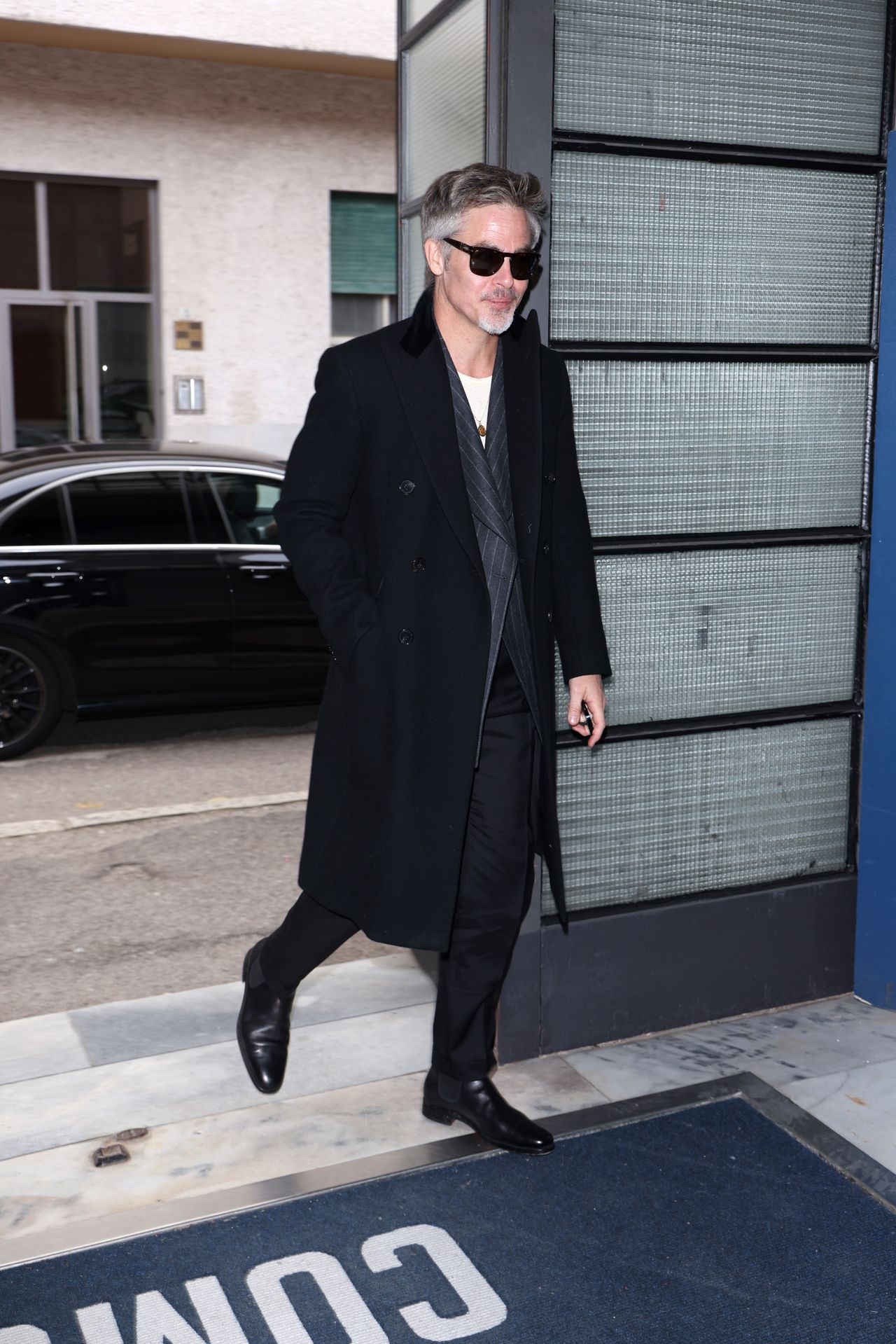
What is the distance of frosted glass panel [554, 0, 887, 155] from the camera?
353 cm

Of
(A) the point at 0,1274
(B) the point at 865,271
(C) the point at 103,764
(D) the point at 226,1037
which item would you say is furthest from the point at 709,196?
(C) the point at 103,764

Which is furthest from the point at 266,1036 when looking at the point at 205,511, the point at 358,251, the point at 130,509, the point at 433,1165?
the point at 358,251

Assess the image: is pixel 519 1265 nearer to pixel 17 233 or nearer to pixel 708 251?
pixel 708 251

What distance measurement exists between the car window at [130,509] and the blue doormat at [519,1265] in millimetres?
4812

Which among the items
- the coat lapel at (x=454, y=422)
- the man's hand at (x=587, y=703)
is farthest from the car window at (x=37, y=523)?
the man's hand at (x=587, y=703)

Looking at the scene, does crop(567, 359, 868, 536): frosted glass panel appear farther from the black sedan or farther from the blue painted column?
the black sedan

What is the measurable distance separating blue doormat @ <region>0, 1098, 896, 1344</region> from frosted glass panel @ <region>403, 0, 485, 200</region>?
251 centimetres

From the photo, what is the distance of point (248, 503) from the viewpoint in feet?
25.2

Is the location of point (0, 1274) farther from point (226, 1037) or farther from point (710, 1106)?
point (710, 1106)

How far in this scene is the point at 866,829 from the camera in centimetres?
414

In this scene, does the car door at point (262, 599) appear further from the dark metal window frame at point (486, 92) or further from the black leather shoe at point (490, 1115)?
the black leather shoe at point (490, 1115)

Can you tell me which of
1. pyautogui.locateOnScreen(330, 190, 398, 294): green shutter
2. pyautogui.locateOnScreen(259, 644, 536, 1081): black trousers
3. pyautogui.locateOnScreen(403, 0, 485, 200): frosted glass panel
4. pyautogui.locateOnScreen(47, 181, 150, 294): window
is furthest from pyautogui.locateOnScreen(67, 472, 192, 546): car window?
pyautogui.locateOnScreen(330, 190, 398, 294): green shutter

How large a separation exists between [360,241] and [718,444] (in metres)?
11.5

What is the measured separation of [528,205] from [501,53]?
63cm
